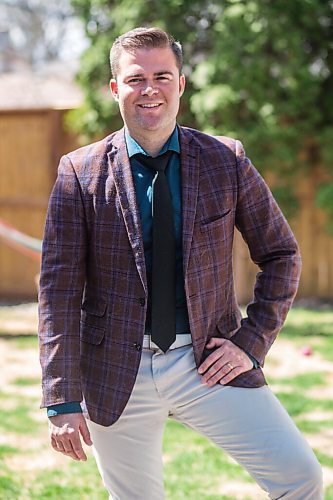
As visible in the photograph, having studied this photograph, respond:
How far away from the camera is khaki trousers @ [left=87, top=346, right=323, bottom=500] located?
2.43 meters

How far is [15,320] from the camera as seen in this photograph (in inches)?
369

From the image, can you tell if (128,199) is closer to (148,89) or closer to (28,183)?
(148,89)

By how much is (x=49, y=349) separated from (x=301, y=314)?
23.1 feet

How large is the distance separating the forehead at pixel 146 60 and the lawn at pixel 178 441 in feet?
7.24

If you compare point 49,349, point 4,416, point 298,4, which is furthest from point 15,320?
point 49,349

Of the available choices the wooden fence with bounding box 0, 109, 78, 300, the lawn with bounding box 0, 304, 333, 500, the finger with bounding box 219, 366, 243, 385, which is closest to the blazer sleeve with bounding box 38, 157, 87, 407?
the finger with bounding box 219, 366, 243, 385

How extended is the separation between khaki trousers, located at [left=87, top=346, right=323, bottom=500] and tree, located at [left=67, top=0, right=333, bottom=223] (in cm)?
723

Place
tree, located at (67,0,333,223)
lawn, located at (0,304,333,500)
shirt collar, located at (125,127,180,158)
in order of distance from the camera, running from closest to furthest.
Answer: shirt collar, located at (125,127,180,158), lawn, located at (0,304,333,500), tree, located at (67,0,333,223)

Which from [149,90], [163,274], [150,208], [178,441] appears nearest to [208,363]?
[163,274]

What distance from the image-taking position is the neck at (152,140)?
2617 millimetres

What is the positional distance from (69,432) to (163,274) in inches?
21.5

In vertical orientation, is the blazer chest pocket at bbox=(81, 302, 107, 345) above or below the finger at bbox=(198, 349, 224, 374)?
above

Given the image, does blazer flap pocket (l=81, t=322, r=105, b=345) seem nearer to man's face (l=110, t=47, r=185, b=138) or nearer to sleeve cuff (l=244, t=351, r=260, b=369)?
sleeve cuff (l=244, t=351, r=260, b=369)

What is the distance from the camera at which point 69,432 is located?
250 centimetres
